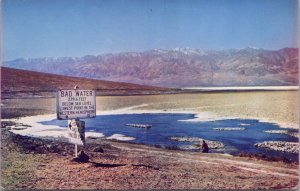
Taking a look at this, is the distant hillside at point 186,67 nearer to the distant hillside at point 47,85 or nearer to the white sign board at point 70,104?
the distant hillside at point 47,85

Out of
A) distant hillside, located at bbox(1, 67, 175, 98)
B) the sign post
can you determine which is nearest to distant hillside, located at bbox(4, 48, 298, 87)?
distant hillside, located at bbox(1, 67, 175, 98)

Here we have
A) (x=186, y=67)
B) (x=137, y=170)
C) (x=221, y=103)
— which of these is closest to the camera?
(x=137, y=170)

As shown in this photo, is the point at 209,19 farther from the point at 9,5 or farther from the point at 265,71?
the point at 9,5

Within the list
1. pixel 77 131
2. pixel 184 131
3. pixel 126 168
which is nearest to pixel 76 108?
pixel 77 131

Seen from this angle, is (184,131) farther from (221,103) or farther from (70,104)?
(70,104)

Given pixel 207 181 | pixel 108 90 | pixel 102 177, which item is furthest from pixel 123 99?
pixel 207 181

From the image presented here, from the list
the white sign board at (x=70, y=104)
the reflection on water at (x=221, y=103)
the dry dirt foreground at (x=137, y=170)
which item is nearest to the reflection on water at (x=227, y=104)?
the reflection on water at (x=221, y=103)

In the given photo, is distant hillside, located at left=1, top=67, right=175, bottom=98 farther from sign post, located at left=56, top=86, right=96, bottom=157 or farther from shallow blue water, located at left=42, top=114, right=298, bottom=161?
shallow blue water, located at left=42, top=114, right=298, bottom=161
